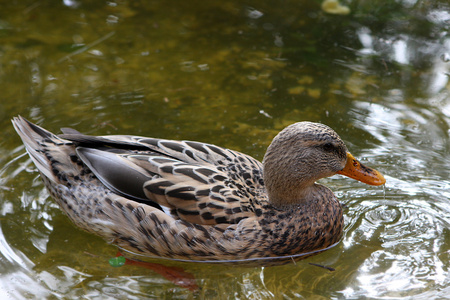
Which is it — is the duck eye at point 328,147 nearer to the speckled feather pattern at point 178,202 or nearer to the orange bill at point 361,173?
the speckled feather pattern at point 178,202

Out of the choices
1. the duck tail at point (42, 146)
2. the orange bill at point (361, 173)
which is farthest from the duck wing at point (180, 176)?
the orange bill at point (361, 173)

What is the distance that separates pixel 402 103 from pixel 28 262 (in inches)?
173

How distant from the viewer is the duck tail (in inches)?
207

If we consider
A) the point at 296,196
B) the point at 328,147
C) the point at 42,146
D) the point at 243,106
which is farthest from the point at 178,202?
the point at 243,106

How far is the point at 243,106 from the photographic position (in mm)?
6781

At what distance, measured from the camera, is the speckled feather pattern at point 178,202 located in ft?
15.6

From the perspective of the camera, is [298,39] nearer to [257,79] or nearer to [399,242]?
[257,79]

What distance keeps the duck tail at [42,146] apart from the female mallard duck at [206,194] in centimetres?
2

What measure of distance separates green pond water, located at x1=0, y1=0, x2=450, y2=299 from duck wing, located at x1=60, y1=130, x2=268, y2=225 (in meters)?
0.57

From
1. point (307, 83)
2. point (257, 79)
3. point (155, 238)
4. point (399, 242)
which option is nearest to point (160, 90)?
point (257, 79)

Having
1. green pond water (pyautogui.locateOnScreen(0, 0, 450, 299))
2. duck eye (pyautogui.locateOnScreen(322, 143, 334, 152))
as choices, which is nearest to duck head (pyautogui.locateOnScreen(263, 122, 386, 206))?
duck eye (pyautogui.locateOnScreen(322, 143, 334, 152))

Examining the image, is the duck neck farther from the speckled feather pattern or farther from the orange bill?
the orange bill

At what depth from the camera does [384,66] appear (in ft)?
24.2

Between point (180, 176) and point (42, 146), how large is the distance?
1430mm
